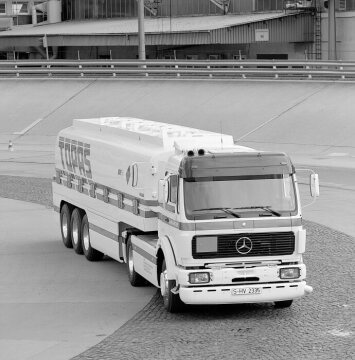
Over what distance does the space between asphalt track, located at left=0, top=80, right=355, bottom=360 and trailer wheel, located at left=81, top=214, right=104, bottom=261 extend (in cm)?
691

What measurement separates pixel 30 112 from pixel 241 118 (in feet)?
34.5

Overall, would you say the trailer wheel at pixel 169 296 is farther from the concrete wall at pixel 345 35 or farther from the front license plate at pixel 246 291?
the concrete wall at pixel 345 35

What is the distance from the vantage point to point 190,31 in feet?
216

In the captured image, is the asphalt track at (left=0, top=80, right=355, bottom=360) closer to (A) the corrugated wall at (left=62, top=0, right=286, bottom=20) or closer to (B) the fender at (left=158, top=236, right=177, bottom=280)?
(B) the fender at (left=158, top=236, right=177, bottom=280)

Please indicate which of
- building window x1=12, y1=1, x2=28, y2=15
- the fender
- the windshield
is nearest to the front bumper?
the fender

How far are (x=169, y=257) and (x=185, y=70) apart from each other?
38.4 metres

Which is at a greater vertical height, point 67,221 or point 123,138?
point 123,138

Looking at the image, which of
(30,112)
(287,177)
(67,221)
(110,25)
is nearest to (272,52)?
(110,25)

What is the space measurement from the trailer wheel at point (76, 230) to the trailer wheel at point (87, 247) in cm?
26

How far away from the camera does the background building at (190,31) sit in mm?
65625

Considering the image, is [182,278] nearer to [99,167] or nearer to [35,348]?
[35,348]

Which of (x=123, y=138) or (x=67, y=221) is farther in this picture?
(x=67, y=221)

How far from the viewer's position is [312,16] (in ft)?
219

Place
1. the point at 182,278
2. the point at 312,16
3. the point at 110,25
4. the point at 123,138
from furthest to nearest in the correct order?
the point at 110,25, the point at 312,16, the point at 123,138, the point at 182,278
